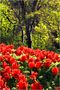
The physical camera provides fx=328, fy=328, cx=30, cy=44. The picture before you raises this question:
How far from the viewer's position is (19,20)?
21.8m

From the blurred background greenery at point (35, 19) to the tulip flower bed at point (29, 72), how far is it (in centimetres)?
1191

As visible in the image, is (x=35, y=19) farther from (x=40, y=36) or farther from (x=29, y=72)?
(x=29, y=72)

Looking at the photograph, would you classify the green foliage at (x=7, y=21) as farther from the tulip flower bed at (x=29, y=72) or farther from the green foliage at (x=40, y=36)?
the tulip flower bed at (x=29, y=72)

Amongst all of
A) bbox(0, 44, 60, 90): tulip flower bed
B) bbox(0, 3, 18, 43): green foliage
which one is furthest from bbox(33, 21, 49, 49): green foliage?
bbox(0, 44, 60, 90): tulip flower bed

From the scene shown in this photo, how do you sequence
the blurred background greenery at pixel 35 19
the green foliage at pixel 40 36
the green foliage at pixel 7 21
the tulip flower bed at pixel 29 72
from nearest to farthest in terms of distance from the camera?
the tulip flower bed at pixel 29 72 < the blurred background greenery at pixel 35 19 < the green foliage at pixel 40 36 < the green foliage at pixel 7 21

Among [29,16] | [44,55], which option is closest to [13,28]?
[29,16]

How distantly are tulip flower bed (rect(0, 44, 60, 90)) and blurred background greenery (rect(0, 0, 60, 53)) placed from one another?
39.1ft

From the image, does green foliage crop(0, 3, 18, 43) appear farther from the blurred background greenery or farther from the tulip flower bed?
the tulip flower bed

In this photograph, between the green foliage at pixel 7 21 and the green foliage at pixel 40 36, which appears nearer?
the green foliage at pixel 40 36

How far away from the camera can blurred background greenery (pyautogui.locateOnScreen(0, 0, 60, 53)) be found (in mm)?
20281

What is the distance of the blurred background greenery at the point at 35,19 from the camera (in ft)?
66.5

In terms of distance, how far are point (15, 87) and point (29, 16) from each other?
13.9m

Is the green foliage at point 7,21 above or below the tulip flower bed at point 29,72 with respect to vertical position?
below

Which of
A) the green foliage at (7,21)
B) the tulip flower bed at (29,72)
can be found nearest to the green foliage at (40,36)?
the green foliage at (7,21)
